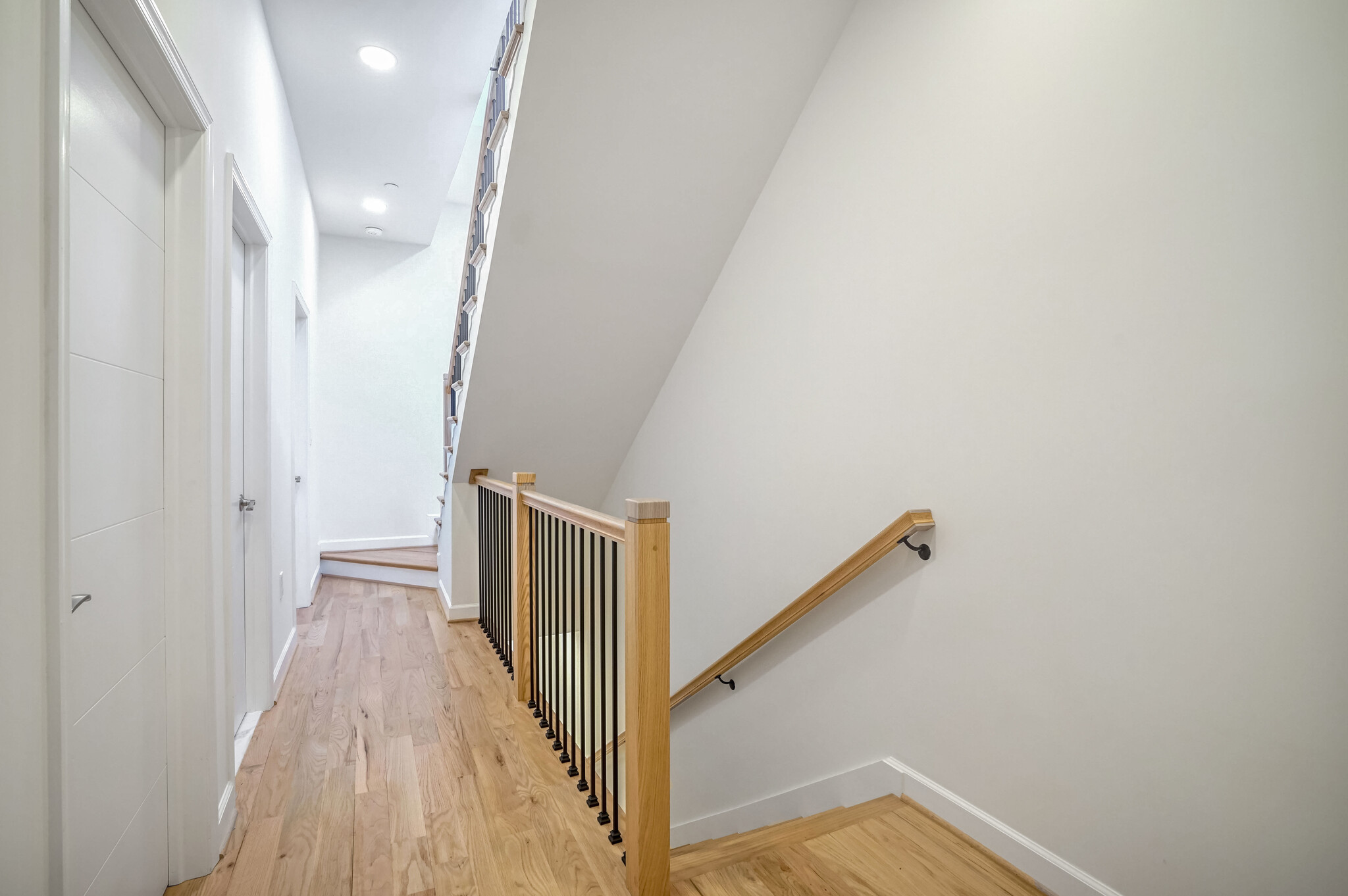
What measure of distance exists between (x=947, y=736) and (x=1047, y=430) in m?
0.90

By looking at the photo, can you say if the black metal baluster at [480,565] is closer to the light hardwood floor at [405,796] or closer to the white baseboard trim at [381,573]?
the light hardwood floor at [405,796]

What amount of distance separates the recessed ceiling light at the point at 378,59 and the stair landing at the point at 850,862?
137 inches

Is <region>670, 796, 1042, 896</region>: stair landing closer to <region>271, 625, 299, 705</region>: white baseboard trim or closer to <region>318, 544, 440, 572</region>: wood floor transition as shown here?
<region>271, 625, 299, 705</region>: white baseboard trim

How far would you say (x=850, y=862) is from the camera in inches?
64.0

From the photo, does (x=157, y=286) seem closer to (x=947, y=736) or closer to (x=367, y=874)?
(x=367, y=874)

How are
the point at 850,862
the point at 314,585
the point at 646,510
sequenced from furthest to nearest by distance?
the point at 314,585, the point at 850,862, the point at 646,510

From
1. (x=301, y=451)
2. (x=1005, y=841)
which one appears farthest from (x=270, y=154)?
(x=1005, y=841)

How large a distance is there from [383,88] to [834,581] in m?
3.28

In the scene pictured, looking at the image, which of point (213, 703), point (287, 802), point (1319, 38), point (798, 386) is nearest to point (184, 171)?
point (213, 703)

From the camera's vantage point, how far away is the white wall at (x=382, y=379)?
550 cm

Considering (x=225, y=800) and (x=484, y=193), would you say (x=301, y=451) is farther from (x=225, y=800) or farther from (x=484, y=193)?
(x=225, y=800)

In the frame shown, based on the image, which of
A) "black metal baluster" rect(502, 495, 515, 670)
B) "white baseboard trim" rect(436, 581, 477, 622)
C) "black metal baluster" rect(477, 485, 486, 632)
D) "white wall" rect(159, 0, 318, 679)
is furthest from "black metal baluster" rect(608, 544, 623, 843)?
→ "white baseboard trim" rect(436, 581, 477, 622)

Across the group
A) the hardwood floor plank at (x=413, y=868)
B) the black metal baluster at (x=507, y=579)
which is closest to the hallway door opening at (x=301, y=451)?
the black metal baluster at (x=507, y=579)

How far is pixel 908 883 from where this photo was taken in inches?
61.6
